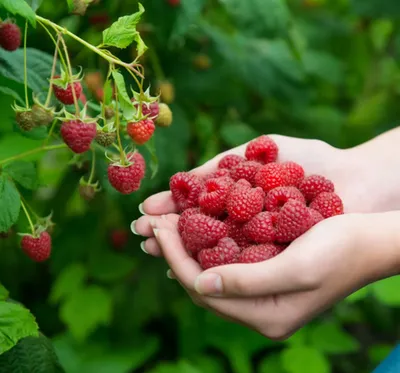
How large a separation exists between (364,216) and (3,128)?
0.75 meters

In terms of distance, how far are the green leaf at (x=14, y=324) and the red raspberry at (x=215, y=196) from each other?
425 mm

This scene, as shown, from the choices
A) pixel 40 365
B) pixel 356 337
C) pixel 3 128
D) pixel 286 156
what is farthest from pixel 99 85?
pixel 356 337

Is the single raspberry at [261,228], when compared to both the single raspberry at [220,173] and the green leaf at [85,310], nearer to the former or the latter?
the single raspberry at [220,173]

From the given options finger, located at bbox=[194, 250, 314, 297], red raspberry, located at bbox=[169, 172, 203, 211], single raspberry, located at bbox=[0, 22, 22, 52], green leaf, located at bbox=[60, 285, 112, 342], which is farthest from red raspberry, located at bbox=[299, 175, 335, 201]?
green leaf, located at bbox=[60, 285, 112, 342]

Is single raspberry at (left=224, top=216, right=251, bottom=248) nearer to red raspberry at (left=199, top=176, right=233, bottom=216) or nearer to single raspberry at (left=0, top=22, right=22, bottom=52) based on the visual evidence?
red raspberry at (left=199, top=176, right=233, bottom=216)

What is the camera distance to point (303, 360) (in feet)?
6.15

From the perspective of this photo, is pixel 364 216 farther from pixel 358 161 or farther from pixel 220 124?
pixel 220 124

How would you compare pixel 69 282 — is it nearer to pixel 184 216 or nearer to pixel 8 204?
pixel 184 216

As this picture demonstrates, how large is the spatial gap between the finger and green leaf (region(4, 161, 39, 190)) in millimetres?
354

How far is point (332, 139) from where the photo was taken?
226 centimetres

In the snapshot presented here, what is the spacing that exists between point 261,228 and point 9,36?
0.58 meters

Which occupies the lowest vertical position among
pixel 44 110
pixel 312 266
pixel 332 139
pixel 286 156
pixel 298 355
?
pixel 298 355

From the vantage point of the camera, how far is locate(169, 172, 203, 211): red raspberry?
4.42ft

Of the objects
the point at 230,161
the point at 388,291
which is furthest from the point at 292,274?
the point at 388,291
